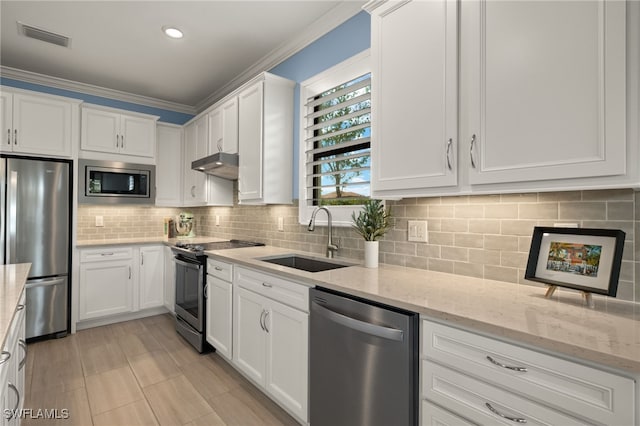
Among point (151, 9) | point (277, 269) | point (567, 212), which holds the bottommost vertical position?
point (277, 269)

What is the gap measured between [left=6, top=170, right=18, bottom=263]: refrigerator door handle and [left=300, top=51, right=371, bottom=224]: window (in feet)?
8.77

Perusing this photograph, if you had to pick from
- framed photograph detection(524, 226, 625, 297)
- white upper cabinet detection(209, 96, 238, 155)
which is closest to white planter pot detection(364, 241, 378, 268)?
framed photograph detection(524, 226, 625, 297)

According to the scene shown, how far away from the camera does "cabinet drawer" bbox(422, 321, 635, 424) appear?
2.69ft

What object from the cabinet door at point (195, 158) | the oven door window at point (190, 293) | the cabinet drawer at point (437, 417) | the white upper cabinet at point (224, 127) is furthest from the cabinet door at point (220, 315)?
the cabinet drawer at point (437, 417)

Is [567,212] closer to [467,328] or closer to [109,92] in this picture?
[467,328]

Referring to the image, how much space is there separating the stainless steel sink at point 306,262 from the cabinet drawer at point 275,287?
0.72 ft

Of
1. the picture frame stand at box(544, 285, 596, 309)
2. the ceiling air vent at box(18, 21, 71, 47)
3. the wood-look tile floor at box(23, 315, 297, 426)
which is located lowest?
the wood-look tile floor at box(23, 315, 297, 426)

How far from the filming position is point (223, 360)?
8.98 feet

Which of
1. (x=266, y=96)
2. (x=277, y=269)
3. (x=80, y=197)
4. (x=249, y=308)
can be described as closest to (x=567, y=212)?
(x=277, y=269)

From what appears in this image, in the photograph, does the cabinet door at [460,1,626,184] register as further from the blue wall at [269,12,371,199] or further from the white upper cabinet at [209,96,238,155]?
the white upper cabinet at [209,96,238,155]

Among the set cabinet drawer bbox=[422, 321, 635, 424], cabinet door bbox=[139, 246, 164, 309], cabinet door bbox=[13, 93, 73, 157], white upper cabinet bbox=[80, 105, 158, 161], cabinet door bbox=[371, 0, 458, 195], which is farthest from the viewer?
cabinet door bbox=[139, 246, 164, 309]

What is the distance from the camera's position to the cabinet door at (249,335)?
212 centimetres

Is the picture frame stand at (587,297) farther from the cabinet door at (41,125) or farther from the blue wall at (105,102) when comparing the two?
the blue wall at (105,102)

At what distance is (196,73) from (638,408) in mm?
4049
